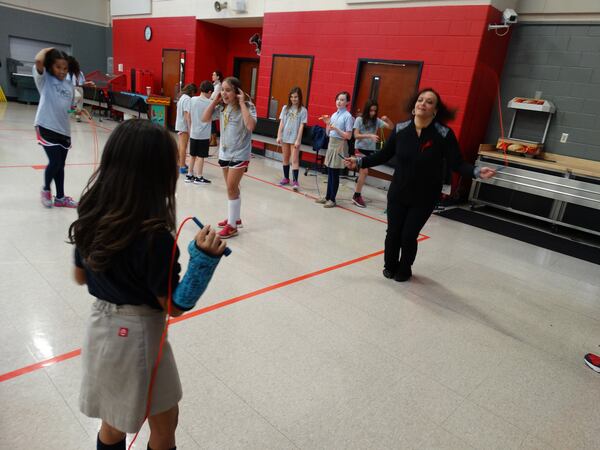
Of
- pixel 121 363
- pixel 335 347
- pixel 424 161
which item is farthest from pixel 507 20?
pixel 121 363

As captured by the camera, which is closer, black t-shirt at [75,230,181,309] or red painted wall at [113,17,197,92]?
black t-shirt at [75,230,181,309]

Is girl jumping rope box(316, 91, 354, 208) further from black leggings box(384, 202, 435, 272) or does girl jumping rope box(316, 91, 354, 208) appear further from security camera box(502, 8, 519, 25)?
security camera box(502, 8, 519, 25)

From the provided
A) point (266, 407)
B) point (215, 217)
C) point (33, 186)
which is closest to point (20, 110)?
point (33, 186)

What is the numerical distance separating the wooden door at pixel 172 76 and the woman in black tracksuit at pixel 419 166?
28.9 feet

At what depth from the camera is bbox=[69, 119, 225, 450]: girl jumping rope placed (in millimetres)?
968

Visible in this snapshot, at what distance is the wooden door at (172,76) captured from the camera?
1055cm

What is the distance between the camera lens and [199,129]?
557 cm

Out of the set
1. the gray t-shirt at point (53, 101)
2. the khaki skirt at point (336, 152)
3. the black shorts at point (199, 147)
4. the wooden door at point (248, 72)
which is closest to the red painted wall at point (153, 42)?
the wooden door at point (248, 72)

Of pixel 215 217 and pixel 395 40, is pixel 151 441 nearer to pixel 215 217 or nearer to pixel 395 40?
pixel 215 217

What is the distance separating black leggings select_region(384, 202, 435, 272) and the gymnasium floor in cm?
18

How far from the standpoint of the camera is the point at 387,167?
20.4 feet

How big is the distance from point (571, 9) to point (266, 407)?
632cm

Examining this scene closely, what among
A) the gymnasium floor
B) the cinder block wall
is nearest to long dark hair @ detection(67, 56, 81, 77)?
the gymnasium floor

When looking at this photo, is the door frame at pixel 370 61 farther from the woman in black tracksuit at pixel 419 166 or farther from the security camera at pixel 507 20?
the woman in black tracksuit at pixel 419 166
